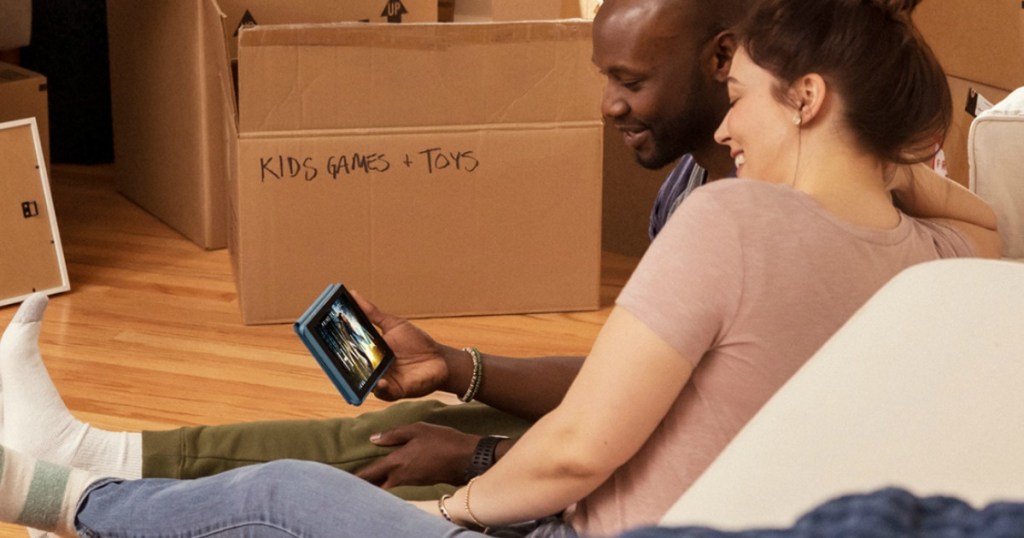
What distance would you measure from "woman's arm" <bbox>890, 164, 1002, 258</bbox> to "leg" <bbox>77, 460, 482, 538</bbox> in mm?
512

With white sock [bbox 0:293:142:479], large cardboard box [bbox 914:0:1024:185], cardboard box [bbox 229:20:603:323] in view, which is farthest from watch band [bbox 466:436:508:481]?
large cardboard box [bbox 914:0:1024:185]

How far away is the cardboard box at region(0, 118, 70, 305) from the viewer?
88.7 inches

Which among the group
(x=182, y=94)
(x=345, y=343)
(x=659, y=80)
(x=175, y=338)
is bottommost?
(x=175, y=338)

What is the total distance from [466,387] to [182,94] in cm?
129

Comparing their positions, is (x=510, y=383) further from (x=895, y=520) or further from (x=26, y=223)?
(x=26, y=223)

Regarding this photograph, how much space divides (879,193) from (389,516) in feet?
1.47

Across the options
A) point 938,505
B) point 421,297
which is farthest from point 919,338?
point 421,297

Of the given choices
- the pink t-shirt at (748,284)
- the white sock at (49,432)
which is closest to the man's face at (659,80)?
the pink t-shirt at (748,284)

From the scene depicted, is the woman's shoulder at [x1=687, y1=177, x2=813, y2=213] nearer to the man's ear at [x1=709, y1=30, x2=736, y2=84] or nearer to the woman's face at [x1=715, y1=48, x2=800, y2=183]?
the woman's face at [x1=715, y1=48, x2=800, y2=183]

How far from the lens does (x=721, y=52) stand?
143 centimetres

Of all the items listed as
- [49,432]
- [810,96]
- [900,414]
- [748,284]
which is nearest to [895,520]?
[900,414]

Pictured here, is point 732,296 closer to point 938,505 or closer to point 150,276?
point 938,505

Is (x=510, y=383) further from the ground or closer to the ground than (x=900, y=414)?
closer to the ground

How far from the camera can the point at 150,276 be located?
2.41 m
